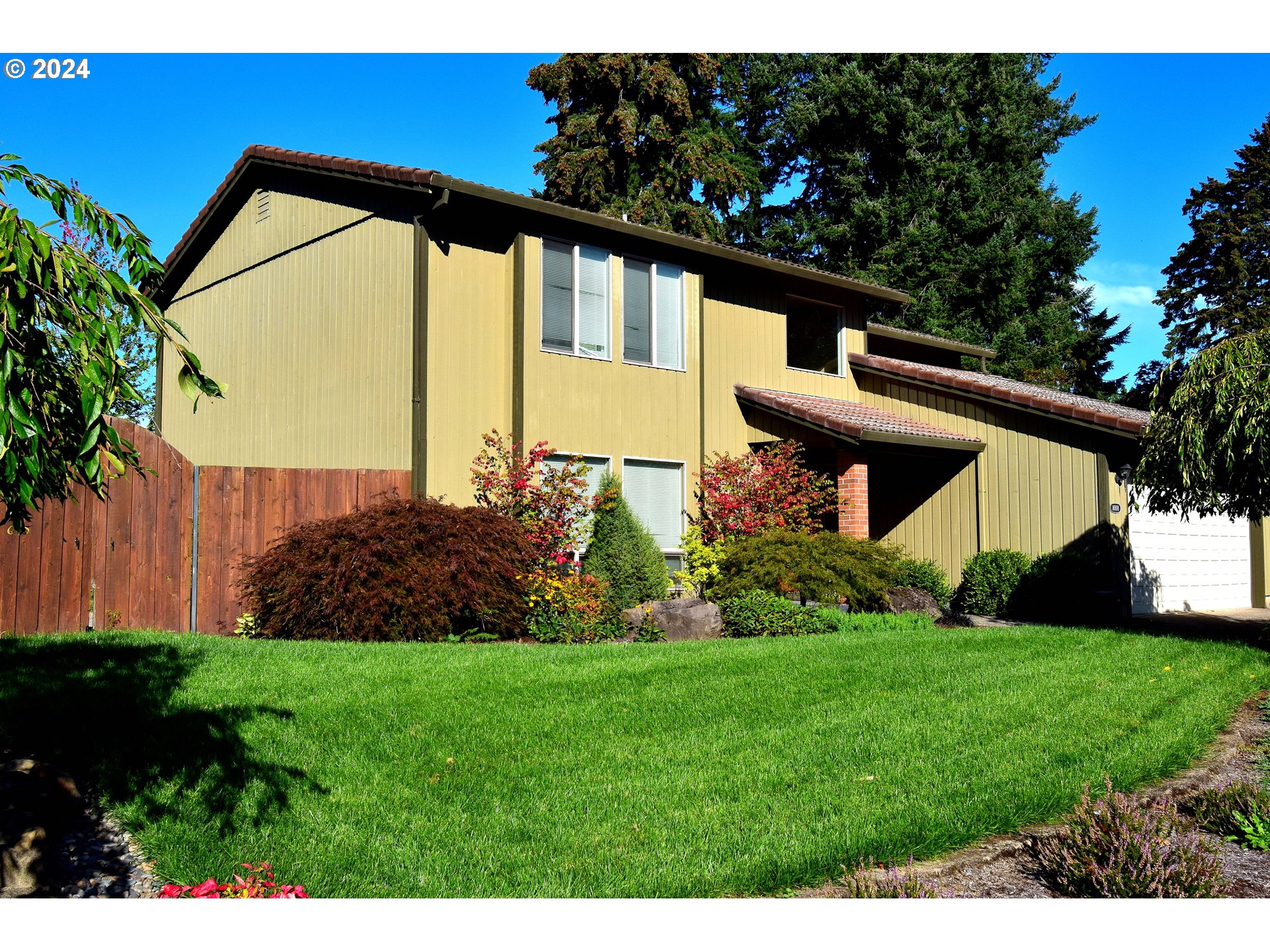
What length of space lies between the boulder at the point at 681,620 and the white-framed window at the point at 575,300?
386 centimetres

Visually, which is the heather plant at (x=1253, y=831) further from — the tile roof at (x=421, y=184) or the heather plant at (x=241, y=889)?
the tile roof at (x=421, y=184)

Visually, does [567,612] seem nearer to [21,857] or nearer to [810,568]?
[810,568]

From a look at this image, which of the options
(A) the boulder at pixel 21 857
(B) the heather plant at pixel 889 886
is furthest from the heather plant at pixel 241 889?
(B) the heather plant at pixel 889 886

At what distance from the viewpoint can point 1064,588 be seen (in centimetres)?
1377

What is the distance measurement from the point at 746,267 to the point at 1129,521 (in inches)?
273

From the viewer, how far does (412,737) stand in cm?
608

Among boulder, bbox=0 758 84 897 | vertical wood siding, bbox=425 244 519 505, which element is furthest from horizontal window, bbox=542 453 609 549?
boulder, bbox=0 758 84 897

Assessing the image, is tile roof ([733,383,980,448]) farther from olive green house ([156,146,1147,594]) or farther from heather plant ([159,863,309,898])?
heather plant ([159,863,309,898])

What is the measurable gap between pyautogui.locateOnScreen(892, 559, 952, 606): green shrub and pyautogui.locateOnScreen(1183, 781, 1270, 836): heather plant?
10.5 meters

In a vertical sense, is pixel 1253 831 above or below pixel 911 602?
below

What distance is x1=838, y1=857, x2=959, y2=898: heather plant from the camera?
3777 mm

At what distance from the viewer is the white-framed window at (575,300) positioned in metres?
13.6

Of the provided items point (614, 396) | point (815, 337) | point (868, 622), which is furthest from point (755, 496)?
point (815, 337)

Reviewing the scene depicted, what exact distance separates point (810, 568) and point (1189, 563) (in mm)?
7243
